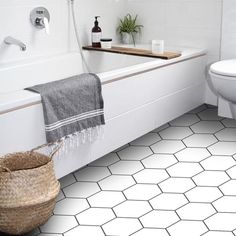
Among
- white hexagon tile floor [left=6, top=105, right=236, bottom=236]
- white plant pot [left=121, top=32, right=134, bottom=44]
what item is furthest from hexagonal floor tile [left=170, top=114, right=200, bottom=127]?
white plant pot [left=121, top=32, right=134, bottom=44]

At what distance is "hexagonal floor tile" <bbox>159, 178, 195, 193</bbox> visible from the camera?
8.16ft

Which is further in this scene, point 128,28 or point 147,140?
point 128,28

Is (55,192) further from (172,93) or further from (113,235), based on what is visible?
(172,93)

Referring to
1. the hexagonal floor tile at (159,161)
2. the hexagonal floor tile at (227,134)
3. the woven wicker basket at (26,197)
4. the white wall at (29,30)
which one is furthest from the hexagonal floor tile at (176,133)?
the woven wicker basket at (26,197)

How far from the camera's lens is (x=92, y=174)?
269cm

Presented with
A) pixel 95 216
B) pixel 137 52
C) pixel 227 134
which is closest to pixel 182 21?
pixel 137 52

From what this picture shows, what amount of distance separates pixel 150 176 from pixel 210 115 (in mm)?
1152

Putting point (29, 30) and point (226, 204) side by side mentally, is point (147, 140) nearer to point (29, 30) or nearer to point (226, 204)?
point (226, 204)

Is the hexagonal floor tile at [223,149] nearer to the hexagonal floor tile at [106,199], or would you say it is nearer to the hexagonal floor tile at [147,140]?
the hexagonal floor tile at [147,140]

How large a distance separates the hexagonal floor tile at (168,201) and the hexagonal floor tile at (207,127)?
3.13ft

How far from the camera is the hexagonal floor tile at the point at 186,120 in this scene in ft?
11.3

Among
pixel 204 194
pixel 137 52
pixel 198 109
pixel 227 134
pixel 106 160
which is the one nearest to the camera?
pixel 204 194

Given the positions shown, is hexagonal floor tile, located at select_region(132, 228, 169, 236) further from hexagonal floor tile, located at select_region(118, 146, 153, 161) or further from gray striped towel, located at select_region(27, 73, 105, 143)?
hexagonal floor tile, located at select_region(118, 146, 153, 161)

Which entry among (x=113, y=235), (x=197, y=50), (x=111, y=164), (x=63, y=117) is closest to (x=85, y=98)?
(x=63, y=117)
